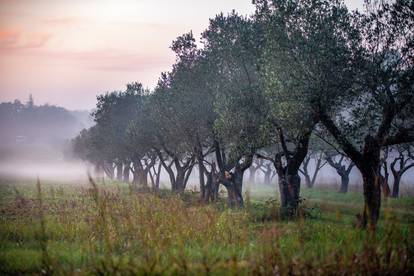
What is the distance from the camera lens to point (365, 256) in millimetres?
7504

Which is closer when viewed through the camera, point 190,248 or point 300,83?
point 190,248

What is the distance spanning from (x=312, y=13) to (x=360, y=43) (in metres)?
2.92

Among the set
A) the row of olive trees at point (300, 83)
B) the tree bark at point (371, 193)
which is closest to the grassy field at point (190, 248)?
the row of olive trees at point (300, 83)

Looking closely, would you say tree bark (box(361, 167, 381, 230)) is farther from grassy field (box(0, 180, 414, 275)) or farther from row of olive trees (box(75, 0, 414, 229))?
grassy field (box(0, 180, 414, 275))

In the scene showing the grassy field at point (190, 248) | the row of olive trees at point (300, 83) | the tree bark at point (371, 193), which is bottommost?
the grassy field at point (190, 248)

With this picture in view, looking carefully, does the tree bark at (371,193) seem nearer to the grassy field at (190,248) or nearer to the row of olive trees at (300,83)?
the row of olive trees at (300,83)

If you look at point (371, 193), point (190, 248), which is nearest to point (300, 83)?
point (371, 193)

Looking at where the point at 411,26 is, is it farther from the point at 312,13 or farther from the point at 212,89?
the point at 212,89

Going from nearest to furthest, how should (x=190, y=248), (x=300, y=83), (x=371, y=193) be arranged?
(x=190, y=248) → (x=371, y=193) → (x=300, y=83)

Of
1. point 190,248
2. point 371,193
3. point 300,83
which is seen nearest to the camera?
point 190,248

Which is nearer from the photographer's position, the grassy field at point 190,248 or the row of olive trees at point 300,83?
the grassy field at point 190,248

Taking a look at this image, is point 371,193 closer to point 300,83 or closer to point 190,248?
point 300,83

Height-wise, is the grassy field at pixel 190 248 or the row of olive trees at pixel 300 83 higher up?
the row of olive trees at pixel 300 83

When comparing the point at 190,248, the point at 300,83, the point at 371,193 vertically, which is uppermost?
the point at 300,83
